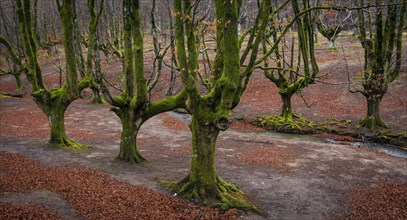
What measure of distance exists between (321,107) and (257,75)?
1252 centimetres

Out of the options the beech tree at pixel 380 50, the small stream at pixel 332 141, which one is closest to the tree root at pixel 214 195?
the small stream at pixel 332 141

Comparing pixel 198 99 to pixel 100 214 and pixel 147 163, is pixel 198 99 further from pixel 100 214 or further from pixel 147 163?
pixel 147 163

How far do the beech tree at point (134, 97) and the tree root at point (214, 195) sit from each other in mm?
3656

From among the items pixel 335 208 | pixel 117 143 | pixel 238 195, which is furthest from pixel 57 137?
pixel 335 208

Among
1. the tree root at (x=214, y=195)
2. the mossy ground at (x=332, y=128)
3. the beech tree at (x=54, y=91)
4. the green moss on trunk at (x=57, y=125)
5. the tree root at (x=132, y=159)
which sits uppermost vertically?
the beech tree at (x=54, y=91)

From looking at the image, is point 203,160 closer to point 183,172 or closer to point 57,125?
point 183,172

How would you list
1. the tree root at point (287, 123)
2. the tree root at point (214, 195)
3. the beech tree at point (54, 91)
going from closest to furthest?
the tree root at point (214, 195) → the beech tree at point (54, 91) → the tree root at point (287, 123)

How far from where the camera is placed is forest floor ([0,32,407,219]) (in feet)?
32.7

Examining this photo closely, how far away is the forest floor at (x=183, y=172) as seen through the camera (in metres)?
9.98

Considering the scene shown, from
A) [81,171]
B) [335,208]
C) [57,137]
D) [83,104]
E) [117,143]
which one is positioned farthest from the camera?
[83,104]

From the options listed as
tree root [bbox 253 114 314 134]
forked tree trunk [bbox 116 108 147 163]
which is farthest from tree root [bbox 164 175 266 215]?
tree root [bbox 253 114 314 134]

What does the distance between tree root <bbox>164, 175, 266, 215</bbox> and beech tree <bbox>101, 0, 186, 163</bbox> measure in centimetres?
366

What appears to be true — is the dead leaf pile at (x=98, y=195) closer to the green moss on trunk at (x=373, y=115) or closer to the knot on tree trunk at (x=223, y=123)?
the knot on tree trunk at (x=223, y=123)

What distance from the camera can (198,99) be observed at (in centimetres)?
1048
